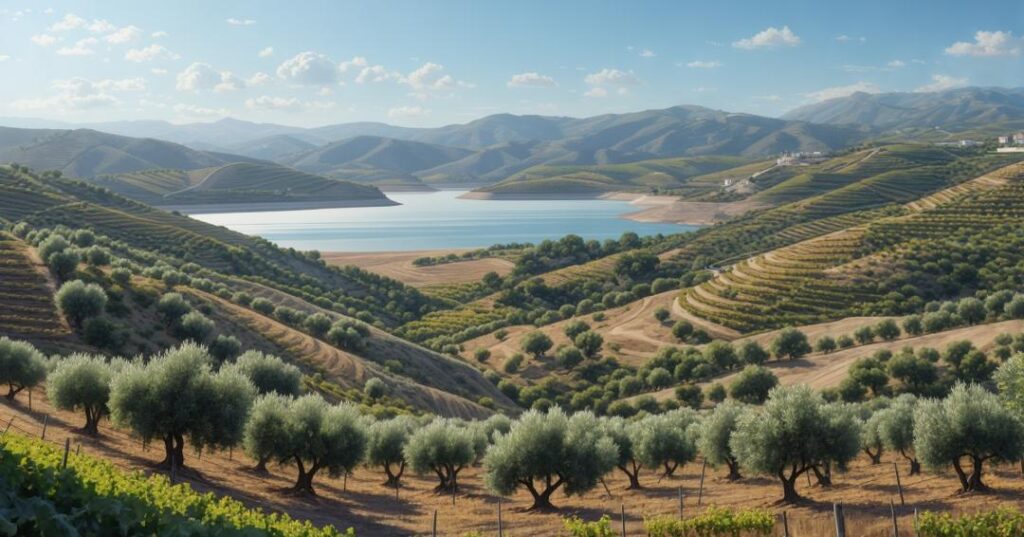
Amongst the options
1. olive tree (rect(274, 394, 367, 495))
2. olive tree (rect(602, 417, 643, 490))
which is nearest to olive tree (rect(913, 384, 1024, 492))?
olive tree (rect(602, 417, 643, 490))

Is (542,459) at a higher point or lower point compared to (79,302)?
lower

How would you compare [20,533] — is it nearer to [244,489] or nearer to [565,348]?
[244,489]

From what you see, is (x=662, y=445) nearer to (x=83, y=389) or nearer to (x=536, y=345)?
(x=83, y=389)

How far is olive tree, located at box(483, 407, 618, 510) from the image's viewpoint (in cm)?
3944

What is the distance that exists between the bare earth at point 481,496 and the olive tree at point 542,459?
4.89ft

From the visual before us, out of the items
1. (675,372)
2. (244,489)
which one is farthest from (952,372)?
(244,489)

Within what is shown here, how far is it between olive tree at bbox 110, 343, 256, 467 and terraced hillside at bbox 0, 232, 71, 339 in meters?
36.4

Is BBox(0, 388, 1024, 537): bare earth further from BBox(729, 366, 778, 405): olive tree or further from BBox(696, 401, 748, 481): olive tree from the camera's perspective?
BBox(729, 366, 778, 405): olive tree

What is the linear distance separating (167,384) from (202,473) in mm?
5336

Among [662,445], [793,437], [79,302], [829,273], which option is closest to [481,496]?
[662,445]

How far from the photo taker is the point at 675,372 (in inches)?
4087

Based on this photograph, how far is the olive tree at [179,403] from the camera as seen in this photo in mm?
36562

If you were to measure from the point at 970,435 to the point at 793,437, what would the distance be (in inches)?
353

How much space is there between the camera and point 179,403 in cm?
3672
